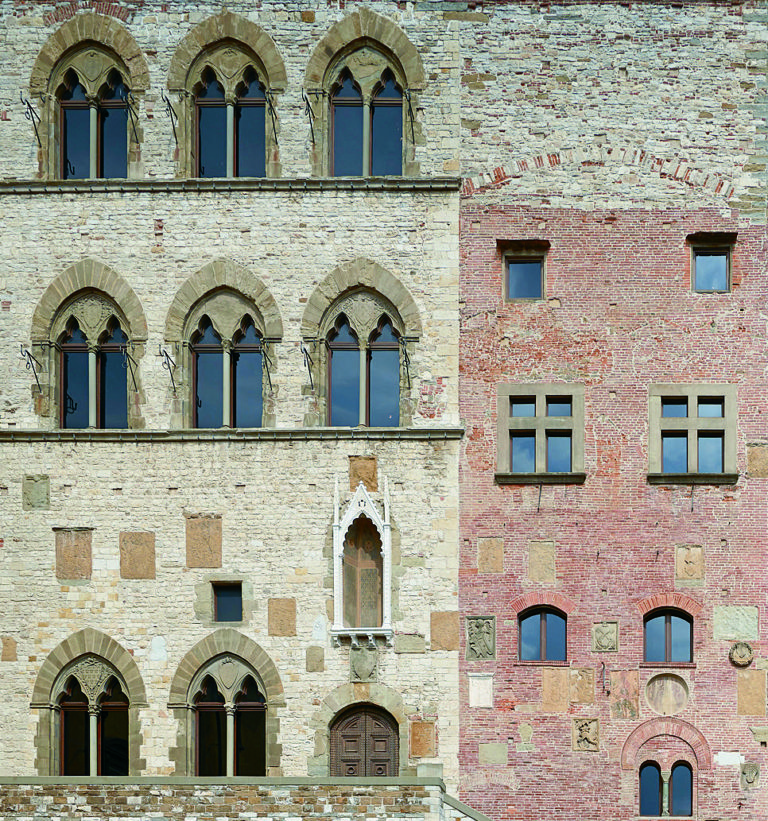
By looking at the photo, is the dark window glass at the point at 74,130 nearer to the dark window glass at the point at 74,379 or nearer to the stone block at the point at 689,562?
the dark window glass at the point at 74,379

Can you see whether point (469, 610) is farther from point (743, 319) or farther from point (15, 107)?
point (15, 107)

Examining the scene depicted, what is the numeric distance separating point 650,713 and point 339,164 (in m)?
11.0

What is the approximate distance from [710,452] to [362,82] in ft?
29.7

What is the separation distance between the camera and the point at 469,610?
21.3 m

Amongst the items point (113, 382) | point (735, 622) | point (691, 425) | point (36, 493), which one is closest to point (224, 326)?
point (113, 382)

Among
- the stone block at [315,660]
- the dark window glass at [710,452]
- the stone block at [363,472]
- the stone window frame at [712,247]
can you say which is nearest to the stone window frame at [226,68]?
the stone block at [363,472]

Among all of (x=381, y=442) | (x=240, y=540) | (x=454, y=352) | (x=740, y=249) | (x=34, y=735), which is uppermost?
(x=740, y=249)

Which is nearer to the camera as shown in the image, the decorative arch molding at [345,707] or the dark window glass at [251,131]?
the decorative arch molding at [345,707]

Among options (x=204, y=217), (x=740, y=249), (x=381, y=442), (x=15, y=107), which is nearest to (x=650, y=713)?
(x=381, y=442)

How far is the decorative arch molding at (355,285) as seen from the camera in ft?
71.3

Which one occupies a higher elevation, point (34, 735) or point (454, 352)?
point (454, 352)

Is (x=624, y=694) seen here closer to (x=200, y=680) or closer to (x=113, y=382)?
(x=200, y=680)

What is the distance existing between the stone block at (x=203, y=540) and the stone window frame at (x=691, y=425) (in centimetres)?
755

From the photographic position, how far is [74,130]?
2264 cm
